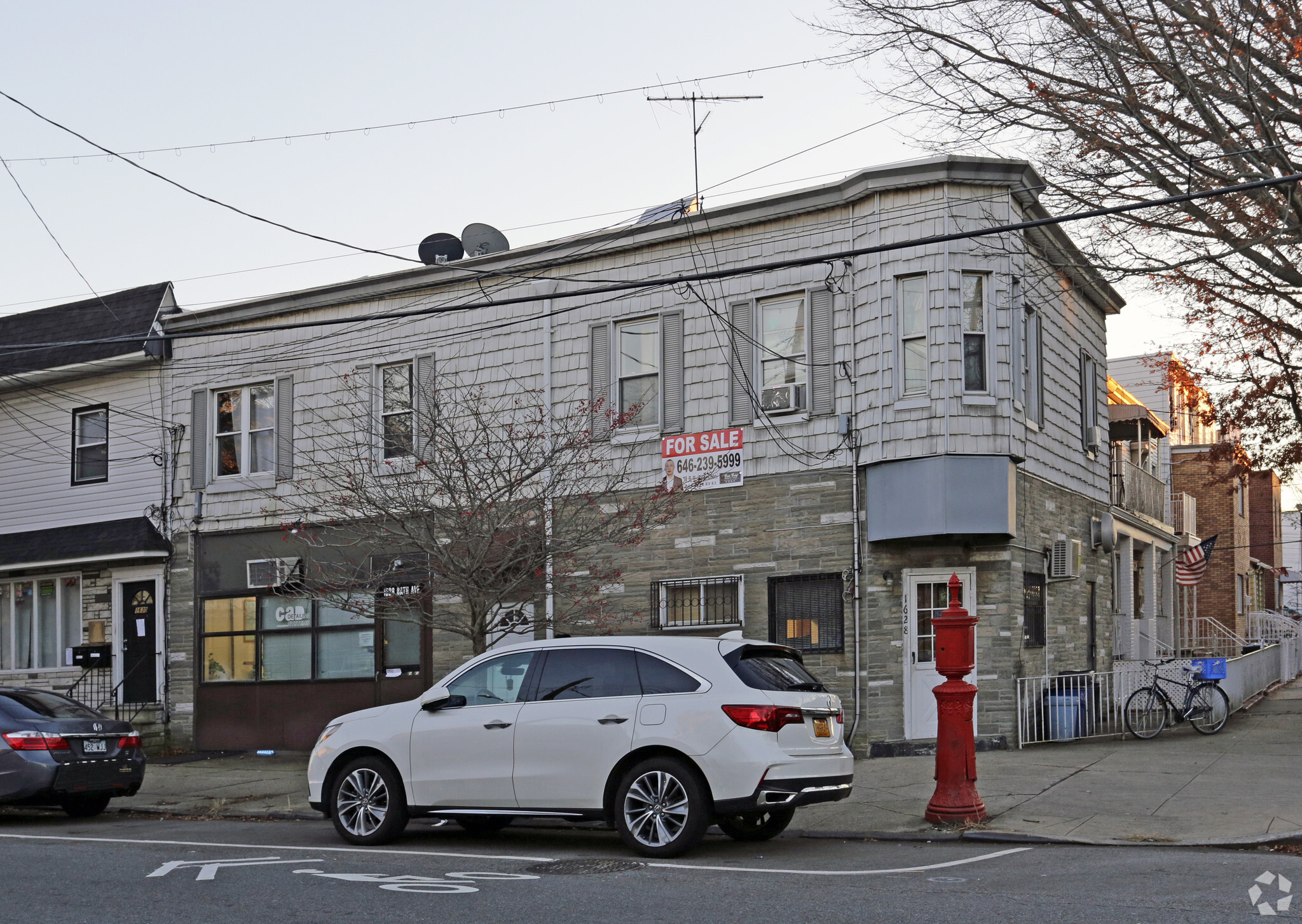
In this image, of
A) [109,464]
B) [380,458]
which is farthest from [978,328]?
[109,464]

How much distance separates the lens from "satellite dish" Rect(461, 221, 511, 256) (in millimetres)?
21469

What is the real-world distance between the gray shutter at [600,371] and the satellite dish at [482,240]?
3153 mm

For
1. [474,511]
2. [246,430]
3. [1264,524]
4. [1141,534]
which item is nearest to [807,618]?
[474,511]

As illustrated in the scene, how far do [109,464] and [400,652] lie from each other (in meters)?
6.95

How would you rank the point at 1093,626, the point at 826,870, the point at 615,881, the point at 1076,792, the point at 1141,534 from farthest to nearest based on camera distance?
the point at 1141,534, the point at 1093,626, the point at 1076,792, the point at 826,870, the point at 615,881

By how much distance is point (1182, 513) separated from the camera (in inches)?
1216

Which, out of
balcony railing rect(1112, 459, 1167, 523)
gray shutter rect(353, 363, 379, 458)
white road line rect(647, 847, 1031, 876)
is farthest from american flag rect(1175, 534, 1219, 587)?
white road line rect(647, 847, 1031, 876)

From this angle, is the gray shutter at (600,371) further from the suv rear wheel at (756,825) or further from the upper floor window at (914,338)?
the suv rear wheel at (756,825)

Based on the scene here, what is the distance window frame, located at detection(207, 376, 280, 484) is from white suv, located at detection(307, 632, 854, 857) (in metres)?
11.2

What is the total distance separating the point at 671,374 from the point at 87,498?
11.4 m

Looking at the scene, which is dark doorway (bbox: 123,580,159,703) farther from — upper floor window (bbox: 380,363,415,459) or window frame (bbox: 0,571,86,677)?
upper floor window (bbox: 380,363,415,459)

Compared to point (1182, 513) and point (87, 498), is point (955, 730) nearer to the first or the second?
point (87, 498)

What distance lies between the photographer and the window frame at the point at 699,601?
17.8 meters

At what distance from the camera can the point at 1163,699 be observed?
57.9 ft
